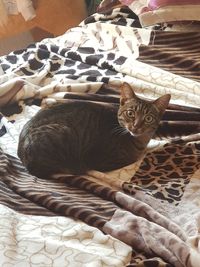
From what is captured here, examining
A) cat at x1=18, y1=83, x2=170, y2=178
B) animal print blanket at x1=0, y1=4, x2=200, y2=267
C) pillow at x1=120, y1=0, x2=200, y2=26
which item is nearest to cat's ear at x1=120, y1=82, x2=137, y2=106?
cat at x1=18, y1=83, x2=170, y2=178

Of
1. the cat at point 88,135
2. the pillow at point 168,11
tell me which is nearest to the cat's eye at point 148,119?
the cat at point 88,135

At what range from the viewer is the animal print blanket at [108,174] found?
3.46ft

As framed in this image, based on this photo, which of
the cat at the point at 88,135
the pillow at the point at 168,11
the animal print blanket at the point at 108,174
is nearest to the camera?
the animal print blanket at the point at 108,174

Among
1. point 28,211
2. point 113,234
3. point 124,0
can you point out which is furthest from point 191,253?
point 124,0

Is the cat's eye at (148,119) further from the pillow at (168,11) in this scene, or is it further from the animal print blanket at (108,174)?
the pillow at (168,11)

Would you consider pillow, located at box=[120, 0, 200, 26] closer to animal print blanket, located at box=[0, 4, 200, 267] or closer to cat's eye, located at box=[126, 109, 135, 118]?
animal print blanket, located at box=[0, 4, 200, 267]

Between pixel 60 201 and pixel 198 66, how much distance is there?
30.6 inches

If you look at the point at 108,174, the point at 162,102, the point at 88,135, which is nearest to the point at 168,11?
the point at 162,102

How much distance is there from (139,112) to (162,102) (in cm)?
8

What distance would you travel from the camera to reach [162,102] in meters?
1.46

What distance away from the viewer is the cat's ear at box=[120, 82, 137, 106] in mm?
1443

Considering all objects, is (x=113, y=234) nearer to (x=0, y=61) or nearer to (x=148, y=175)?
(x=148, y=175)

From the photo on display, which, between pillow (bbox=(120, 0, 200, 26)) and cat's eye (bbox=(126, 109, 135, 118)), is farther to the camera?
pillow (bbox=(120, 0, 200, 26))

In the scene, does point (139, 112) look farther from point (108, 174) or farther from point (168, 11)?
point (168, 11)
